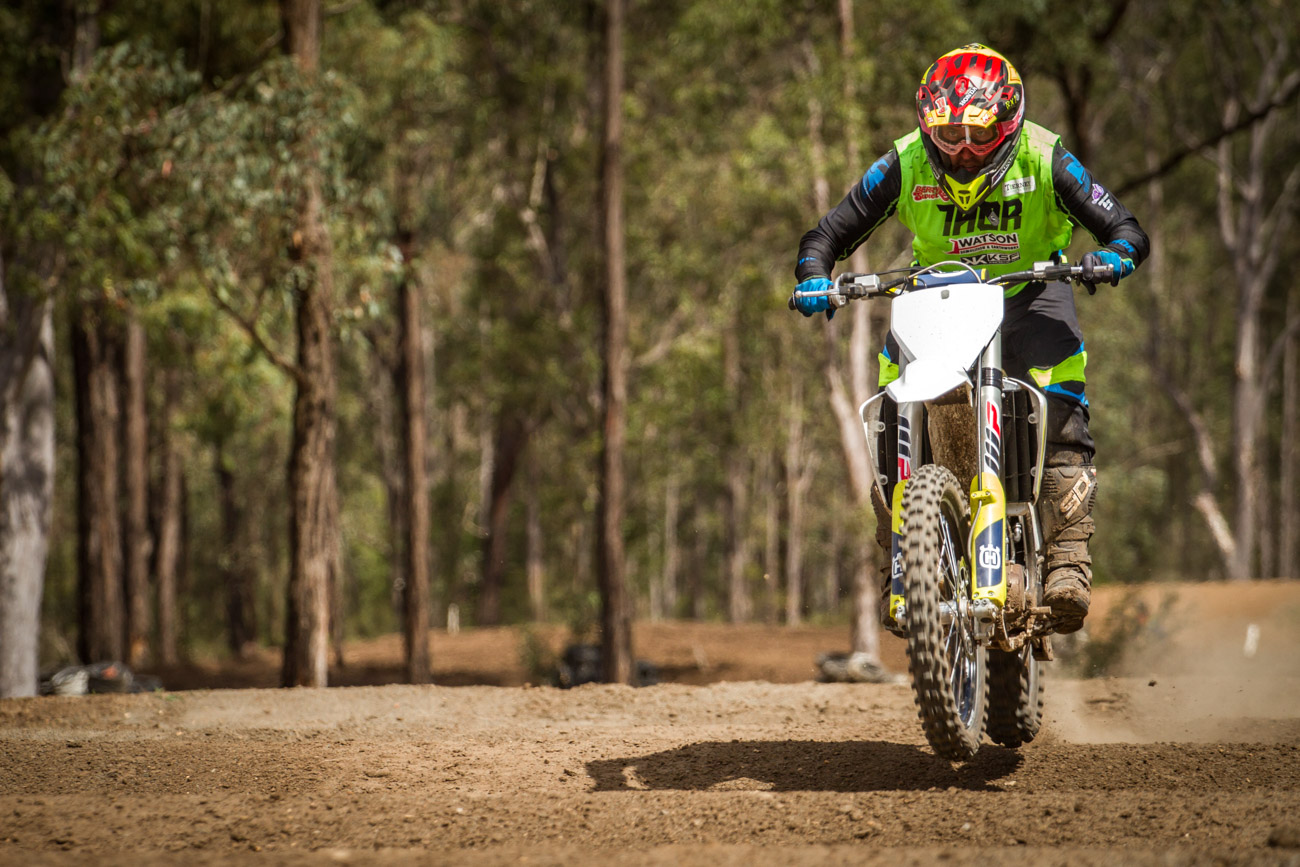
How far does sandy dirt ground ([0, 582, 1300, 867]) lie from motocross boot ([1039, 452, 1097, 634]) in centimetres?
85

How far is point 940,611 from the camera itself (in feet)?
16.4

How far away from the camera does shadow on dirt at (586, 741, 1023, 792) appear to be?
5.69 metres

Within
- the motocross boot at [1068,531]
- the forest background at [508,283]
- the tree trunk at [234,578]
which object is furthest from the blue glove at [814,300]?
the tree trunk at [234,578]

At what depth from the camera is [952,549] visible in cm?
528

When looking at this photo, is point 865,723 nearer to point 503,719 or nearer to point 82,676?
point 503,719

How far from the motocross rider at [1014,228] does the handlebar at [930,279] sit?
0.32ft

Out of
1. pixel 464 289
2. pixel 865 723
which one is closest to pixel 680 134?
pixel 464 289

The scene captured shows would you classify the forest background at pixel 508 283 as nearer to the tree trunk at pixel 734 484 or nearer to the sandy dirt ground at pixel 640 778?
the tree trunk at pixel 734 484

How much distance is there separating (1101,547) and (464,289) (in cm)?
2494

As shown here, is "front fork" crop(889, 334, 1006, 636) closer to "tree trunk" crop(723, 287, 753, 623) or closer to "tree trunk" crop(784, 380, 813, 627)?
"tree trunk" crop(723, 287, 753, 623)

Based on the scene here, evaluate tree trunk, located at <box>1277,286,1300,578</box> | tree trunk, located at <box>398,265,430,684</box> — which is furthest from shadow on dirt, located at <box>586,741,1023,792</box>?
tree trunk, located at <box>1277,286,1300,578</box>

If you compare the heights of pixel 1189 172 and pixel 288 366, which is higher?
pixel 1189 172

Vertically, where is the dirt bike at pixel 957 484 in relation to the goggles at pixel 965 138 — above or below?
below

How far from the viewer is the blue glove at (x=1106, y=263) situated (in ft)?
17.2
